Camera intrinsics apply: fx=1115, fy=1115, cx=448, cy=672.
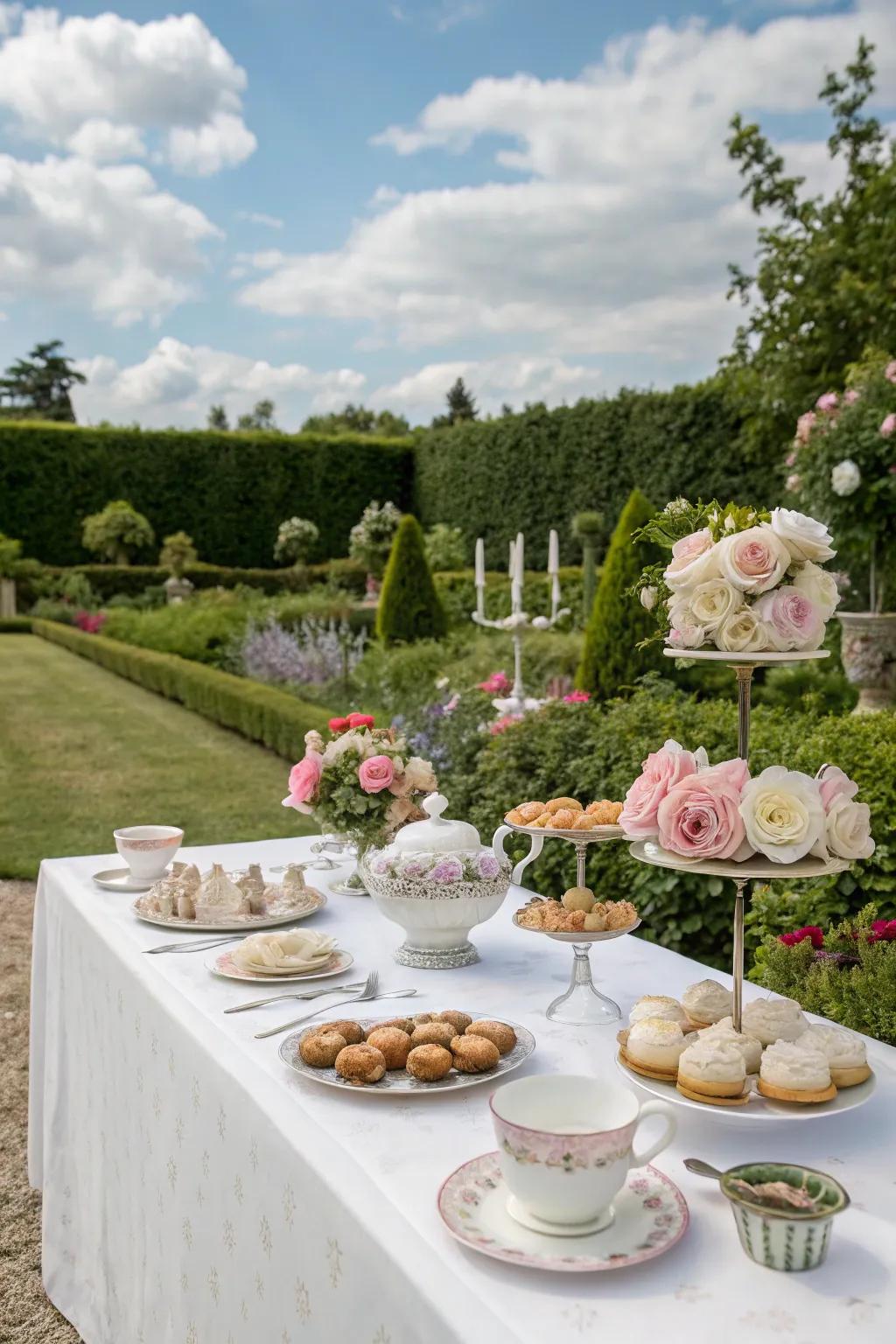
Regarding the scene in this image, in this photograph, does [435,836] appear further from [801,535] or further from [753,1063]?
[801,535]

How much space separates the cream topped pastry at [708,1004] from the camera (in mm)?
1508

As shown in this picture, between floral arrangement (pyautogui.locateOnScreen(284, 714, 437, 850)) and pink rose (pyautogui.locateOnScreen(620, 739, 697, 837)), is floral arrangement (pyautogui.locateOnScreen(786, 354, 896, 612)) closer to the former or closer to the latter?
floral arrangement (pyautogui.locateOnScreen(284, 714, 437, 850))

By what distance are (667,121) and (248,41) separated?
4.81 m

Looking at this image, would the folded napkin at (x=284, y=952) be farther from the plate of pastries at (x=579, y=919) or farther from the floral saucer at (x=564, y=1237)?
the floral saucer at (x=564, y=1237)

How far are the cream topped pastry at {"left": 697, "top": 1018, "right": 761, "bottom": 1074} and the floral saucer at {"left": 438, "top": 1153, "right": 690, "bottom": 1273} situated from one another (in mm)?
184

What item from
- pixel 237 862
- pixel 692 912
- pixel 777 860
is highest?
pixel 777 860

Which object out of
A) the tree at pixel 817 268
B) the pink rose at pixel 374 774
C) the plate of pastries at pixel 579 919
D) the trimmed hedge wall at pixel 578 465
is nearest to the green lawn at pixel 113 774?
the pink rose at pixel 374 774

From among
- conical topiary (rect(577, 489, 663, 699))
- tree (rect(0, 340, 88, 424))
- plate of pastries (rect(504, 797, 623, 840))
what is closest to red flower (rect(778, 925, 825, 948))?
plate of pastries (rect(504, 797, 623, 840))

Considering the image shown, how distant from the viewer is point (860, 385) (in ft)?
23.4

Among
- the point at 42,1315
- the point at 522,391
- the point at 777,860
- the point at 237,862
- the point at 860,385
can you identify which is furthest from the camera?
the point at 522,391

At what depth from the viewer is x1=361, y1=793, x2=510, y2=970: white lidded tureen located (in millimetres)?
1935

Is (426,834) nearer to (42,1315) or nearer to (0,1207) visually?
(42,1315)

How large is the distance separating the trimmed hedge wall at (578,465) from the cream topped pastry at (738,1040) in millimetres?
11159

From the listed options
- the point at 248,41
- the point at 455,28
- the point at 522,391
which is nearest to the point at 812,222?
the point at 455,28
